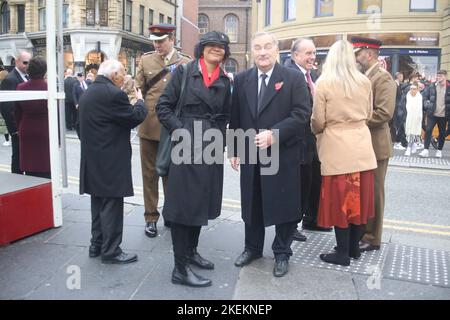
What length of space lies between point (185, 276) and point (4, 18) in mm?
37170

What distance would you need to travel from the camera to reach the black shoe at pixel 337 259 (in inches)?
166

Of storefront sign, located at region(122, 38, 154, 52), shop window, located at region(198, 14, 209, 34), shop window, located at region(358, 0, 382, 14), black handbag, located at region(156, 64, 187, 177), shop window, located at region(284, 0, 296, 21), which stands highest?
shop window, located at region(198, 14, 209, 34)

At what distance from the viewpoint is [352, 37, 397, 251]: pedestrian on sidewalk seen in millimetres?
4434

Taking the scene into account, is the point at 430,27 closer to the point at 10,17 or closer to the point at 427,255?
the point at 427,255

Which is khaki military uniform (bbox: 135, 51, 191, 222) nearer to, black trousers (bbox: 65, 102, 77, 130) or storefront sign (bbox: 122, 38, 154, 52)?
black trousers (bbox: 65, 102, 77, 130)

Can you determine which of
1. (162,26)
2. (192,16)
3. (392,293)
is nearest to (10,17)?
(192,16)

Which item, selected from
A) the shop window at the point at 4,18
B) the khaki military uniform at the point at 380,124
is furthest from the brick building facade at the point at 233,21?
the khaki military uniform at the point at 380,124

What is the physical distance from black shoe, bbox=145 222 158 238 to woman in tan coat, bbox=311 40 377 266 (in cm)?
169

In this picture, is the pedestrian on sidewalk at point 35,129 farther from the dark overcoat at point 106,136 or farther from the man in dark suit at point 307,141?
the man in dark suit at point 307,141

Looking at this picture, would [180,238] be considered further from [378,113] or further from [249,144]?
[378,113]

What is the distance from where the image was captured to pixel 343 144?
13.5ft

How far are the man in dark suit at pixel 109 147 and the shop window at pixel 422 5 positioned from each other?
2043 cm

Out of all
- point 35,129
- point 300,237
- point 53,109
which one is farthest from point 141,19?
point 300,237

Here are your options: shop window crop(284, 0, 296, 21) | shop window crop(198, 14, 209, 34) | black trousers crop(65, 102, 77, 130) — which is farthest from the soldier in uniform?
shop window crop(198, 14, 209, 34)
